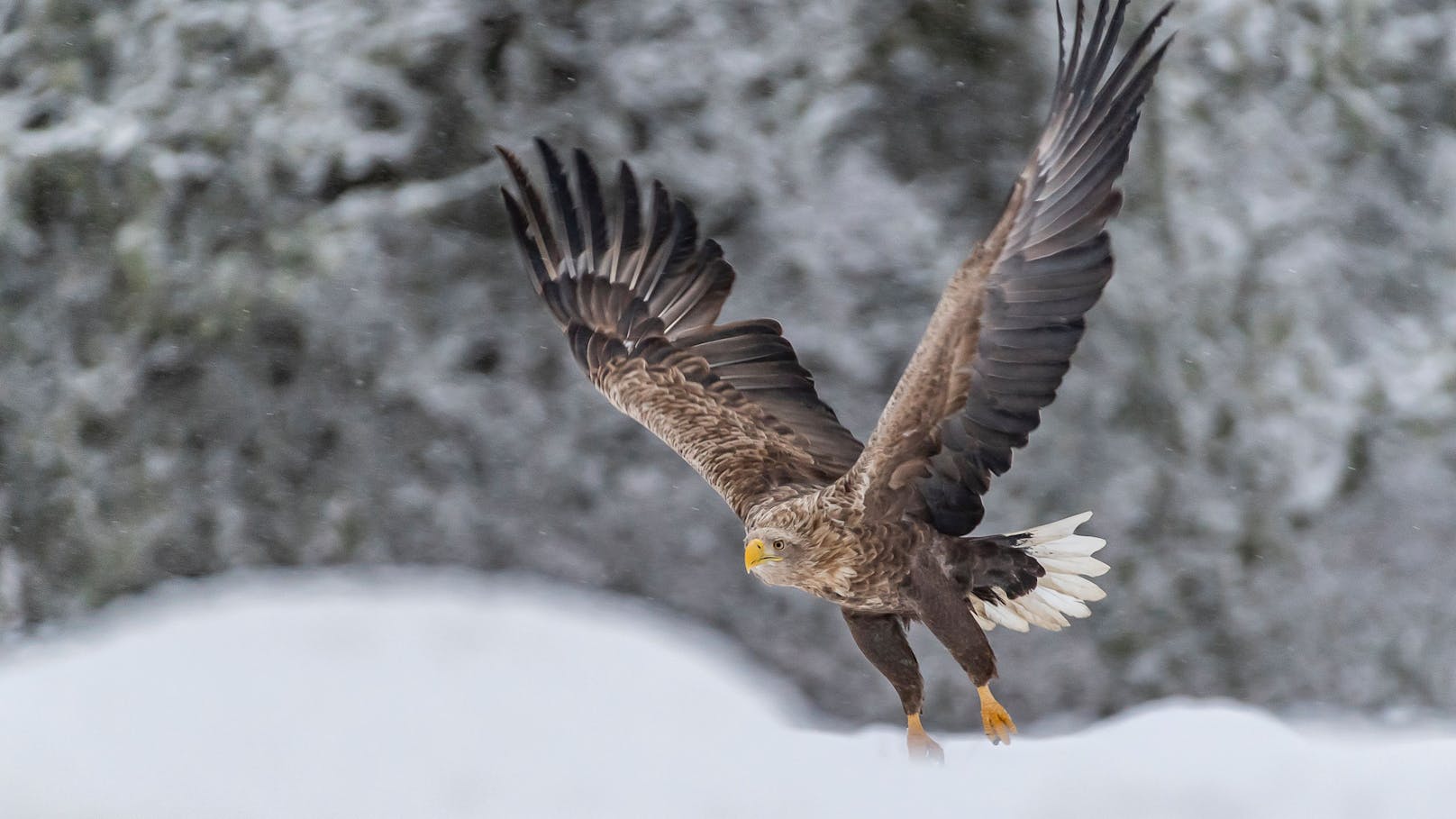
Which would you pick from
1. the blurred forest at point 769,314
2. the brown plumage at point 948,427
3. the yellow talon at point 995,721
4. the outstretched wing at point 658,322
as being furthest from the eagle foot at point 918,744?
the blurred forest at point 769,314

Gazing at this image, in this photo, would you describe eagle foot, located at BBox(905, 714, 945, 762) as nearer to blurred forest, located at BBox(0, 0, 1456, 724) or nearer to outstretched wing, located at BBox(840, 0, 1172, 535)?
outstretched wing, located at BBox(840, 0, 1172, 535)

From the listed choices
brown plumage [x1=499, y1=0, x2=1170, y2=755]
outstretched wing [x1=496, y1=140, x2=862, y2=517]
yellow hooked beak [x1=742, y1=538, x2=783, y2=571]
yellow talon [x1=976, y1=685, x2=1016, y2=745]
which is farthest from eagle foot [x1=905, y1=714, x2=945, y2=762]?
yellow hooked beak [x1=742, y1=538, x2=783, y2=571]

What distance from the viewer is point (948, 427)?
3.06 m

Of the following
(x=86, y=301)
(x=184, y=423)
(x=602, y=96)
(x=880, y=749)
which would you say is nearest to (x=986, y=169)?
(x=602, y=96)

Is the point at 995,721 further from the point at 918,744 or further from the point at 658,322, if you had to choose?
the point at 658,322

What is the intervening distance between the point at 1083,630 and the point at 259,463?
3.33 m

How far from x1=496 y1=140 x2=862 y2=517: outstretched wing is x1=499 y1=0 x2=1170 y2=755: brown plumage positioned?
1 cm

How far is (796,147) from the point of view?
16.6ft

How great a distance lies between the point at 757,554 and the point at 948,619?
537 millimetres

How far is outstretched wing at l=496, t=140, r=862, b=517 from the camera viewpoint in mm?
3871

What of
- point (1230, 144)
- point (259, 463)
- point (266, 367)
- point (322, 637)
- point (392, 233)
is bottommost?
point (322, 637)

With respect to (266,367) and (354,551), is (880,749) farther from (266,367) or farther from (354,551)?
(266,367)

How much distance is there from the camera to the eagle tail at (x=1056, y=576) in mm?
3453

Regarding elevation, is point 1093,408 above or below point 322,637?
above
